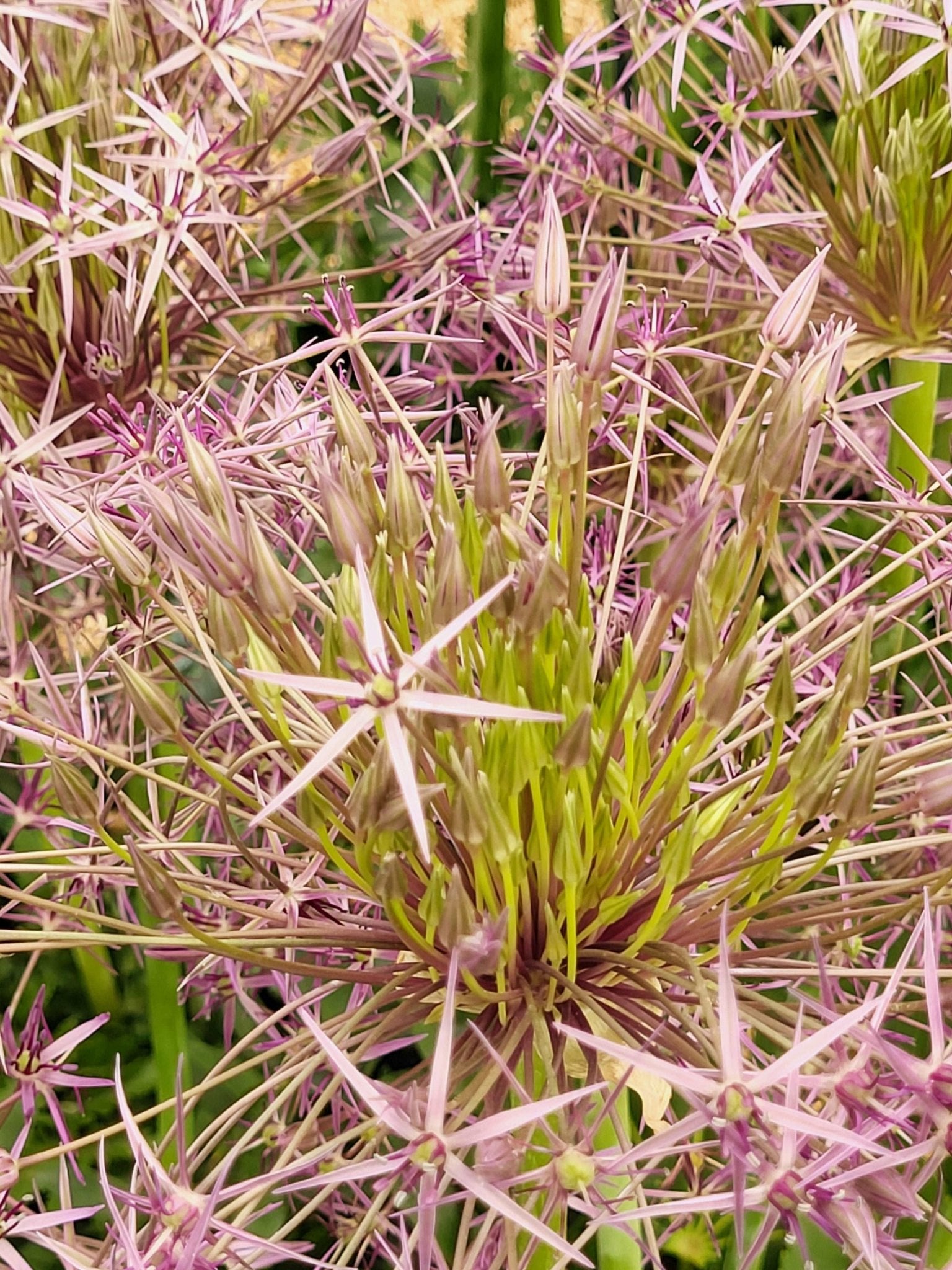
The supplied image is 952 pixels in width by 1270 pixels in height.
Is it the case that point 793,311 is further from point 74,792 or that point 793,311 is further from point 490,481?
point 74,792

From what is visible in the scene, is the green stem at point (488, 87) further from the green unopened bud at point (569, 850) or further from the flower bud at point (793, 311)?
the green unopened bud at point (569, 850)

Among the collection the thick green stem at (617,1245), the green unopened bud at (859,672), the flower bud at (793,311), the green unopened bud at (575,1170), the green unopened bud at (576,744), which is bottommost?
the thick green stem at (617,1245)

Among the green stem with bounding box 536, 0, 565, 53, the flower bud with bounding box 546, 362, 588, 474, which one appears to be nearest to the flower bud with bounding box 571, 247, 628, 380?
the flower bud with bounding box 546, 362, 588, 474

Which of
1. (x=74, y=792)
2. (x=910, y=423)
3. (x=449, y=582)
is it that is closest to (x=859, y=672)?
(x=449, y=582)

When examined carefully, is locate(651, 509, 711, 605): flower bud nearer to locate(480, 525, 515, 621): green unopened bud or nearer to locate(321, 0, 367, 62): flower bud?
locate(480, 525, 515, 621): green unopened bud

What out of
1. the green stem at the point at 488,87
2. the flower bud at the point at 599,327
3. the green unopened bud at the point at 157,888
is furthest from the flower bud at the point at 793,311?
the green stem at the point at 488,87

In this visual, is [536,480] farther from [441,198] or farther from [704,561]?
[441,198]
